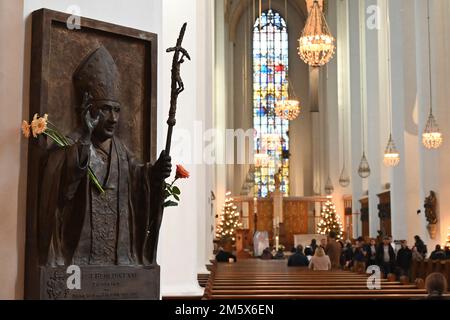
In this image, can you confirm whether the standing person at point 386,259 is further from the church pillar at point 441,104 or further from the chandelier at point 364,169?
the chandelier at point 364,169

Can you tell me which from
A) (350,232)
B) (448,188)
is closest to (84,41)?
(448,188)

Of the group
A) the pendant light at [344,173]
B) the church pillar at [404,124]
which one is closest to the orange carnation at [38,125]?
the church pillar at [404,124]

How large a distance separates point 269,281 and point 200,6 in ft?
16.1

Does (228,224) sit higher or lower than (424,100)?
lower

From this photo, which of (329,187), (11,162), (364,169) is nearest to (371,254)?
(364,169)

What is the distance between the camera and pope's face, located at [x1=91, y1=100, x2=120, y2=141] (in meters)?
5.68

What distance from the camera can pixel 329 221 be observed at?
3581cm

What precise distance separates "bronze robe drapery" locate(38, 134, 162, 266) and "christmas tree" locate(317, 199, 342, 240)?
29.9 metres

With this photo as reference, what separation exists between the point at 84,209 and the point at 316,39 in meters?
11.2

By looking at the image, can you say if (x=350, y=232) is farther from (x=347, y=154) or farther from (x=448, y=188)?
(x=448, y=188)

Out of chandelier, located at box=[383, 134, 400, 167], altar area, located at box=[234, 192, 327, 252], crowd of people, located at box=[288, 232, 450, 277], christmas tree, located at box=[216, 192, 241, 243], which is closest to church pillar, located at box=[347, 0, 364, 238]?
altar area, located at box=[234, 192, 327, 252]

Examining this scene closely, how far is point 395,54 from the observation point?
25.3 metres

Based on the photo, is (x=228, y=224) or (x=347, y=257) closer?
(x=347, y=257)

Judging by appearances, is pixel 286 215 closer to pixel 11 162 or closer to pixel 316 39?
pixel 316 39
